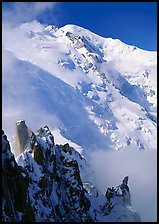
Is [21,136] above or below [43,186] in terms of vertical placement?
above

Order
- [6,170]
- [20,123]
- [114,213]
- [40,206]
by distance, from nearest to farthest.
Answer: [6,170]
[40,206]
[20,123]
[114,213]

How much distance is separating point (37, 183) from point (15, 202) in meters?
8.15

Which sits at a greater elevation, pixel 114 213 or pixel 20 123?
pixel 20 123

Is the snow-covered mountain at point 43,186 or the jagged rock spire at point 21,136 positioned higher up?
the jagged rock spire at point 21,136

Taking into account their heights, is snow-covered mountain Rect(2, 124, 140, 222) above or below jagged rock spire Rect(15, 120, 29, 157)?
below

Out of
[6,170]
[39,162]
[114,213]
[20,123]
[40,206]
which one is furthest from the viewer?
[114,213]

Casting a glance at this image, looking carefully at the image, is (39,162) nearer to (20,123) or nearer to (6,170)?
(20,123)

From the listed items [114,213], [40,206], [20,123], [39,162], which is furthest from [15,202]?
[114,213]

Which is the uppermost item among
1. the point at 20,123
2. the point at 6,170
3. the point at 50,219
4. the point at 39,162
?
the point at 20,123

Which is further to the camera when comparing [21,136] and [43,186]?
[21,136]

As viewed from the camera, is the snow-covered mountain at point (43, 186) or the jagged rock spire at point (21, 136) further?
the jagged rock spire at point (21, 136)

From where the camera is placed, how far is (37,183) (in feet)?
158

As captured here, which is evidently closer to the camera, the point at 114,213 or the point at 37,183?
the point at 37,183

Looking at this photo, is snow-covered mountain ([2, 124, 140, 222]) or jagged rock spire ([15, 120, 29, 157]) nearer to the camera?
snow-covered mountain ([2, 124, 140, 222])
